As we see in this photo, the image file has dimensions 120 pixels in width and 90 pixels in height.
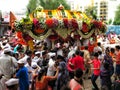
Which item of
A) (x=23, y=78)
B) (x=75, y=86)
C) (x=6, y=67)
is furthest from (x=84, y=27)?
(x=75, y=86)

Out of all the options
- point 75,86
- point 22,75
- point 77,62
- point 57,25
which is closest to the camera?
point 75,86

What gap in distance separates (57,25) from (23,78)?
7733mm

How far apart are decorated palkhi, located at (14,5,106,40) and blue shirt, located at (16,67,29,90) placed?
658 cm

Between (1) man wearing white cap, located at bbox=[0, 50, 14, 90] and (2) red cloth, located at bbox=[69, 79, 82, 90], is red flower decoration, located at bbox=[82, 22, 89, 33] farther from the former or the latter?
(2) red cloth, located at bbox=[69, 79, 82, 90]

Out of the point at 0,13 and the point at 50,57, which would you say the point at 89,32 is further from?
the point at 0,13

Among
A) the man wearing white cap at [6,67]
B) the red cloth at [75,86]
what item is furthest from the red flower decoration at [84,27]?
the red cloth at [75,86]

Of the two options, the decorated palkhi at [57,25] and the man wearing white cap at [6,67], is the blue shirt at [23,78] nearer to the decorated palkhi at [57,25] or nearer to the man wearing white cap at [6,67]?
the man wearing white cap at [6,67]

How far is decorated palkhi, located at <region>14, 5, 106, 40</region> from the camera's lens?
17.5 meters

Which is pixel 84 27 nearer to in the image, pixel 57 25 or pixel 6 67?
pixel 57 25

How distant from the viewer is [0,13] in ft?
131

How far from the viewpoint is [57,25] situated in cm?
1809

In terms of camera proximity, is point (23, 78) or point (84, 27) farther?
point (84, 27)

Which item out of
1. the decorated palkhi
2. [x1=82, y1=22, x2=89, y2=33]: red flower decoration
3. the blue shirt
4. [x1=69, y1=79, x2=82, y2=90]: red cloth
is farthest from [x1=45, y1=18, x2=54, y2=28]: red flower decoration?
[x1=69, y1=79, x2=82, y2=90]: red cloth

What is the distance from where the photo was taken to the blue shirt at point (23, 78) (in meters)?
10.5
